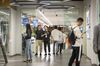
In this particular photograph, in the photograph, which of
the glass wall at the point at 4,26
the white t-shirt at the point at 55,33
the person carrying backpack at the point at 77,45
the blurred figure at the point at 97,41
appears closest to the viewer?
the blurred figure at the point at 97,41

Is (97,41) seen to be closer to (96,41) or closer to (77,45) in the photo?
(96,41)

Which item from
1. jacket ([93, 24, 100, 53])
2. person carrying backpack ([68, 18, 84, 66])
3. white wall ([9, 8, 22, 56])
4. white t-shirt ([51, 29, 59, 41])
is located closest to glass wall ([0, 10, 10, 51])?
white wall ([9, 8, 22, 56])

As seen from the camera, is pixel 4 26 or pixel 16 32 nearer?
pixel 4 26

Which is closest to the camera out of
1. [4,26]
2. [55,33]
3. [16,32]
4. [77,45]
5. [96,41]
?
[96,41]

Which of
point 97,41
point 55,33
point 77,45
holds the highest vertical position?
point 97,41

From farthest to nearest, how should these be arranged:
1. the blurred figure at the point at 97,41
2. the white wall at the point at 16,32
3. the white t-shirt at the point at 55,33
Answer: the white t-shirt at the point at 55,33 → the white wall at the point at 16,32 → the blurred figure at the point at 97,41

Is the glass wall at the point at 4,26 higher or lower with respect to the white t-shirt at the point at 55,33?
higher

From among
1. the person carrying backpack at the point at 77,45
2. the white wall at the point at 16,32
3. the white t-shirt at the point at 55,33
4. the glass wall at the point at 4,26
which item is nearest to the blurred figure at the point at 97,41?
the person carrying backpack at the point at 77,45

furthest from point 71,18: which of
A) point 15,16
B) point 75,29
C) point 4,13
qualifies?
point 75,29

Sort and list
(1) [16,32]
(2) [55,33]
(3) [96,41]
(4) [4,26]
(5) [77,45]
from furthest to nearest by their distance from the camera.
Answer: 1. (1) [16,32]
2. (2) [55,33]
3. (4) [4,26]
4. (5) [77,45]
5. (3) [96,41]

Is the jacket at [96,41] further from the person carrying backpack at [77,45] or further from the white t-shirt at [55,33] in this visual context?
the white t-shirt at [55,33]

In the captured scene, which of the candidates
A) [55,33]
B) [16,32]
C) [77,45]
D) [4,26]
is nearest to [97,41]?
[77,45]

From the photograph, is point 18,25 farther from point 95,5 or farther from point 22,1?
point 95,5

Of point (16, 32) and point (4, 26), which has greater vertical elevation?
point (4, 26)
